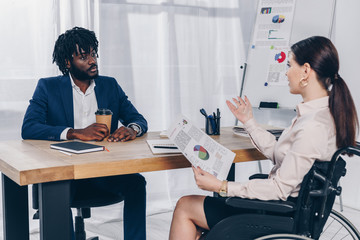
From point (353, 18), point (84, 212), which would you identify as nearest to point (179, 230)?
point (84, 212)

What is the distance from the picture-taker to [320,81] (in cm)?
150

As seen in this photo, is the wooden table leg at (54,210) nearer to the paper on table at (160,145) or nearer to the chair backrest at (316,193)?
the paper on table at (160,145)

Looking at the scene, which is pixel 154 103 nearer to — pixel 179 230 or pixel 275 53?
pixel 275 53

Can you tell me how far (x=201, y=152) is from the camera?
5.12ft

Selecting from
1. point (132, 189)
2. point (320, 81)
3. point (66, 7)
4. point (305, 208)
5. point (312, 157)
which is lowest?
point (132, 189)

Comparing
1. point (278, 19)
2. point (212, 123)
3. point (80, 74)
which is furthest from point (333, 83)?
point (278, 19)

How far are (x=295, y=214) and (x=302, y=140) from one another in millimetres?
243

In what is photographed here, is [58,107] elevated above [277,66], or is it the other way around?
[277,66]

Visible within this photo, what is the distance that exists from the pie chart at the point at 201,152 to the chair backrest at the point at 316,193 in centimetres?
35

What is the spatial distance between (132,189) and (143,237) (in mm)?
236

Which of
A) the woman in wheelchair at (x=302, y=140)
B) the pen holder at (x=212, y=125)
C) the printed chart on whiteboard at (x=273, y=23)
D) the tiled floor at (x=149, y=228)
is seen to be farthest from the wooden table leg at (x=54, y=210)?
the printed chart on whiteboard at (x=273, y=23)

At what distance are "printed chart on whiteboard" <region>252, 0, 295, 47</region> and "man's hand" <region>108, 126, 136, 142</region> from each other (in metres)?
1.74

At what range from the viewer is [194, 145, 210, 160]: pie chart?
5.08 feet

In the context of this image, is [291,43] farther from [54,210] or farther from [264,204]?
[54,210]
